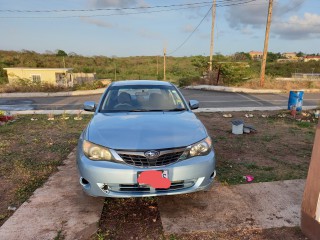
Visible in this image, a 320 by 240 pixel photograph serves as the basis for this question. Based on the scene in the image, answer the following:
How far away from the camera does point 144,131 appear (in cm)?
312

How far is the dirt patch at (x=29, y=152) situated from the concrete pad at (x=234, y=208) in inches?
78.3

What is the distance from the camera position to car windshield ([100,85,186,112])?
4145mm

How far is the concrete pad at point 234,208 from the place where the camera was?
288cm

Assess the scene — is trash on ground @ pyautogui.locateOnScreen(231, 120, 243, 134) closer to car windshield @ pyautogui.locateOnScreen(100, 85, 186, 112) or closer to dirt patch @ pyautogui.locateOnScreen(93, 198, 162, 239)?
car windshield @ pyautogui.locateOnScreen(100, 85, 186, 112)

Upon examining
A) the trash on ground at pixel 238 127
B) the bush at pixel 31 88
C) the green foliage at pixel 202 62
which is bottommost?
the bush at pixel 31 88

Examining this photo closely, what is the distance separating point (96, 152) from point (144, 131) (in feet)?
1.96

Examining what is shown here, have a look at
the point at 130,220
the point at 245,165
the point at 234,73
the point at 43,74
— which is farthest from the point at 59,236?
the point at 43,74

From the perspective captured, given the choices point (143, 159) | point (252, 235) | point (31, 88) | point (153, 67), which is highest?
point (153, 67)

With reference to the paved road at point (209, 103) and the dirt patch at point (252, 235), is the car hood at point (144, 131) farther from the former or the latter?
the paved road at point (209, 103)

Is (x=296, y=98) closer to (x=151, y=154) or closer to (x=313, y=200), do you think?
(x=313, y=200)

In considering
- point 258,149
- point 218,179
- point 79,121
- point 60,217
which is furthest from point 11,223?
point 79,121

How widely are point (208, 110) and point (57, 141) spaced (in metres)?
6.14

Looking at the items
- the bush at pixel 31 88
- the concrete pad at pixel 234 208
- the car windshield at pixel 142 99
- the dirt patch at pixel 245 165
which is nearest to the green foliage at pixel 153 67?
the bush at pixel 31 88

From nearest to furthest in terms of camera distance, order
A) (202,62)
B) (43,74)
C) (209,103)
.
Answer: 1. (209,103)
2. (202,62)
3. (43,74)
